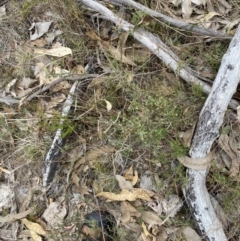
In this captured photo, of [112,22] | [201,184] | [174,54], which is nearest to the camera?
[201,184]

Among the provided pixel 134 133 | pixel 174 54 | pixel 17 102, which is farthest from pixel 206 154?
pixel 17 102

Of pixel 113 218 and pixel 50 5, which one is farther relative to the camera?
pixel 50 5

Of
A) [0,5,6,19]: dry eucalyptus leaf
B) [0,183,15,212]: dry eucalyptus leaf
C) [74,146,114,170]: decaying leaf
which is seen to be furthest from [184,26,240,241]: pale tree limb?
[0,5,6,19]: dry eucalyptus leaf

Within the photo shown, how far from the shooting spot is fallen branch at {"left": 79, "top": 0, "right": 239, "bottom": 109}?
2438 mm

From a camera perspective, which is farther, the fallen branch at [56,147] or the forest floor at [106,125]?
the fallen branch at [56,147]

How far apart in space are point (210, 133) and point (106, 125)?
0.62 meters

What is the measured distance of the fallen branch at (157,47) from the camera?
244cm

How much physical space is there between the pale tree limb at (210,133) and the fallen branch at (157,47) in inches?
5.9

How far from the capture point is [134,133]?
2.49 m

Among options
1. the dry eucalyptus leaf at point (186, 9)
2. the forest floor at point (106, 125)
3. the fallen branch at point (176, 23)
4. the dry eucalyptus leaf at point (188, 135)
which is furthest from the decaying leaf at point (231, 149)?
the dry eucalyptus leaf at point (186, 9)

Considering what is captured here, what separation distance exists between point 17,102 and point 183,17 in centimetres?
117

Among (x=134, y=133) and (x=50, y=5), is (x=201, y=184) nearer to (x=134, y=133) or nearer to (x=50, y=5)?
(x=134, y=133)

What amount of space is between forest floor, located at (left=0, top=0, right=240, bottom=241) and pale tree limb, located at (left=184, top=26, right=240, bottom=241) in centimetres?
8

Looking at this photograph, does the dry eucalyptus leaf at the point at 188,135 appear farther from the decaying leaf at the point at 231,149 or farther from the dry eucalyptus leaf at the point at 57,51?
the dry eucalyptus leaf at the point at 57,51
